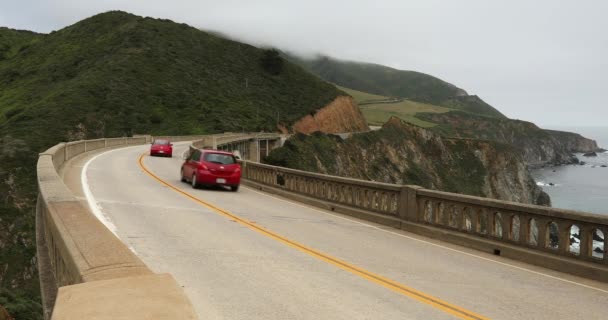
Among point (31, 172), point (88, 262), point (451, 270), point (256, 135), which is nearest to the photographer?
point (88, 262)

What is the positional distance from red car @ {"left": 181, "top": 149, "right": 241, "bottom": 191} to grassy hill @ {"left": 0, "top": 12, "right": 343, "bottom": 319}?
1654cm

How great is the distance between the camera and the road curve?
6352 millimetres

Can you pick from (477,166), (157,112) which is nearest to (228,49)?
(157,112)

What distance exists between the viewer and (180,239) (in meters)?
10.2

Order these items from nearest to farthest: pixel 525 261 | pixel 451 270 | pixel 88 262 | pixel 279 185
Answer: pixel 88 262
pixel 451 270
pixel 525 261
pixel 279 185

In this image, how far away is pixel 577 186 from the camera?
141500 millimetres

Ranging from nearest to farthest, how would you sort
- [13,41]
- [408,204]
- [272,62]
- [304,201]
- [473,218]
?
[473,218] < [408,204] < [304,201] < [272,62] < [13,41]

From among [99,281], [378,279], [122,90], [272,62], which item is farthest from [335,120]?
[99,281]

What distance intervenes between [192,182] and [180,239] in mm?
11083

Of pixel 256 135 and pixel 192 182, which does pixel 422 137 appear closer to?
pixel 256 135

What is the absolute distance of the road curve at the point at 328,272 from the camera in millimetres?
6352

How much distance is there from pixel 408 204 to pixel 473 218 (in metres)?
2.18

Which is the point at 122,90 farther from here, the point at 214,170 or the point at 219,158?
the point at 214,170

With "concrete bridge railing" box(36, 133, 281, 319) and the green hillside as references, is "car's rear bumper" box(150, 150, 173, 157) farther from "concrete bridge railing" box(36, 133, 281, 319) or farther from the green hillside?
the green hillside
